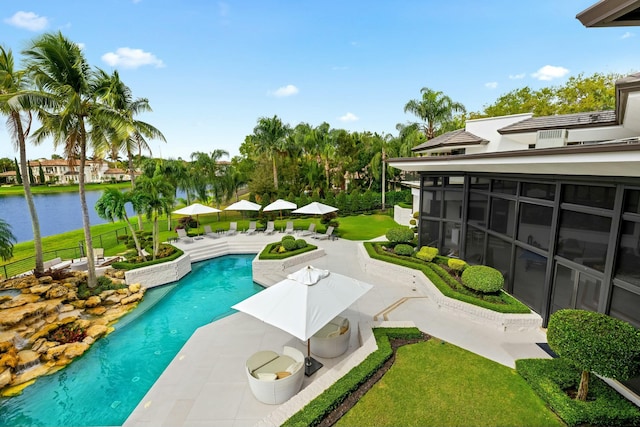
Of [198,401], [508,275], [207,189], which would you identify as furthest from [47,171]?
[508,275]

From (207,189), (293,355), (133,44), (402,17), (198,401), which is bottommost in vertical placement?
(198,401)

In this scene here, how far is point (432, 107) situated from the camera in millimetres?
26500

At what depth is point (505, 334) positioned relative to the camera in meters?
8.23

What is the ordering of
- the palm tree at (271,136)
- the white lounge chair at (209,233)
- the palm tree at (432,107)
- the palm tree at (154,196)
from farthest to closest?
the palm tree at (271,136), the palm tree at (432,107), the white lounge chair at (209,233), the palm tree at (154,196)

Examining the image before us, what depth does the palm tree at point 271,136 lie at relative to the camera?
30.2 meters

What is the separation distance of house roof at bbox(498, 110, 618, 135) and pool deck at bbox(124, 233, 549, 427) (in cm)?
878

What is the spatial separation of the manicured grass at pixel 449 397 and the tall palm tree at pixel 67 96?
41.1 ft

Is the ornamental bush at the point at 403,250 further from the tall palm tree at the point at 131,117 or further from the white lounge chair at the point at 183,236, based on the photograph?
the tall palm tree at the point at 131,117

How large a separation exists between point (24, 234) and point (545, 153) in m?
32.4

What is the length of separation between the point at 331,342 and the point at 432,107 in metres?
25.4

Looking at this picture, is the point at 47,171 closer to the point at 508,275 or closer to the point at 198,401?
the point at 198,401

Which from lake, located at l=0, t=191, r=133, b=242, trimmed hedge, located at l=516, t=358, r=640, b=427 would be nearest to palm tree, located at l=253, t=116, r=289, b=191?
lake, located at l=0, t=191, r=133, b=242

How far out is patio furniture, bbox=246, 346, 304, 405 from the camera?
5.80m

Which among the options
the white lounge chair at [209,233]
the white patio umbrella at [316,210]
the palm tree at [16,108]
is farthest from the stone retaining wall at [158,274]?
the white patio umbrella at [316,210]
